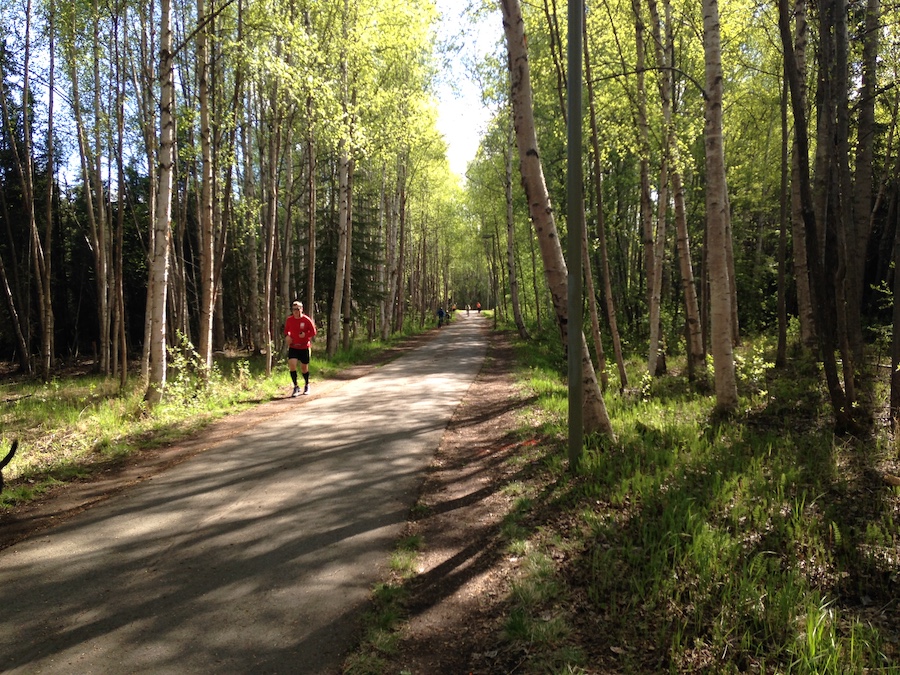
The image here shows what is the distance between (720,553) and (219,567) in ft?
12.0

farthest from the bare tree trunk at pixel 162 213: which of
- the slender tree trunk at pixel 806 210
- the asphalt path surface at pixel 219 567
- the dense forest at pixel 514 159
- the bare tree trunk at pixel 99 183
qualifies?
the slender tree trunk at pixel 806 210

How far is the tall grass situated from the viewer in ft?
8.83

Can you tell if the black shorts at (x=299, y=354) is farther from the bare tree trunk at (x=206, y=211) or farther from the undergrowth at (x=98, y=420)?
the bare tree trunk at (x=206, y=211)

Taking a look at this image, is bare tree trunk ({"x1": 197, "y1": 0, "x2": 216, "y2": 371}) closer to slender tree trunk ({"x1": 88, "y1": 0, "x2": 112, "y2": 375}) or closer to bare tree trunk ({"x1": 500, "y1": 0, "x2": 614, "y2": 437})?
slender tree trunk ({"x1": 88, "y1": 0, "x2": 112, "y2": 375})

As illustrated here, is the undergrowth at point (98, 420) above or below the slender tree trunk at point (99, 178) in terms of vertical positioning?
below

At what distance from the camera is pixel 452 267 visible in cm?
6575

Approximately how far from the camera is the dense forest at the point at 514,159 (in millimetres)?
6770

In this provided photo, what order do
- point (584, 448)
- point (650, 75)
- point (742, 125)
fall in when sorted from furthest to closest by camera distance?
point (742, 125) → point (650, 75) → point (584, 448)

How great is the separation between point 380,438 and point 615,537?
157 inches

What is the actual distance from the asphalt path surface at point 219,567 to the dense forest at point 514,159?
10.7 feet

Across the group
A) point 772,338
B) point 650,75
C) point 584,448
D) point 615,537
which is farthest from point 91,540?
point 772,338

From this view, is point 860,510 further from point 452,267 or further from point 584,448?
point 452,267

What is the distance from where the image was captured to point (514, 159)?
22391 millimetres

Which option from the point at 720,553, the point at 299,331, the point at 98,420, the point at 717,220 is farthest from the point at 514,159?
the point at 720,553
